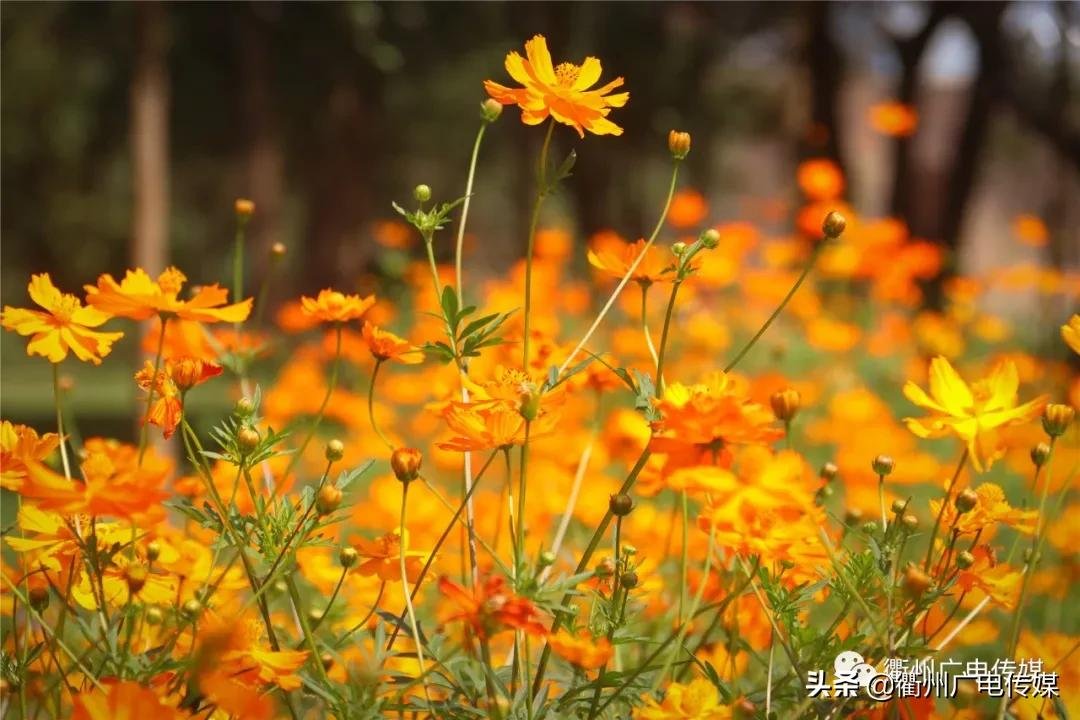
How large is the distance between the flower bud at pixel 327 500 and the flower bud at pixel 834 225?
364mm

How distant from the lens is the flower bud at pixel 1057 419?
2.68ft

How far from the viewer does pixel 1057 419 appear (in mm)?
821

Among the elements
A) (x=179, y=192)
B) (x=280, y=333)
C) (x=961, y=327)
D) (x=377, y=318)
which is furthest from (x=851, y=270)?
(x=179, y=192)

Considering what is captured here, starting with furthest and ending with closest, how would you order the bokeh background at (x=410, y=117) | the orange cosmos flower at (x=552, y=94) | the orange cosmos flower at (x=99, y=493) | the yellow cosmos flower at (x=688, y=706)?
the bokeh background at (x=410, y=117)
the orange cosmos flower at (x=552, y=94)
the yellow cosmos flower at (x=688, y=706)
the orange cosmos flower at (x=99, y=493)

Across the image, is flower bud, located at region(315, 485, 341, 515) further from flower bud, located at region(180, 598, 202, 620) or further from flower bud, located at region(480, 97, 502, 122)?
flower bud, located at region(480, 97, 502, 122)

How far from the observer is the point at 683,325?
3.02 meters

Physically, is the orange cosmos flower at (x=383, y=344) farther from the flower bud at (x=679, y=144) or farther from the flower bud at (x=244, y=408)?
the flower bud at (x=679, y=144)

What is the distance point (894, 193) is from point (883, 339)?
12.0 feet

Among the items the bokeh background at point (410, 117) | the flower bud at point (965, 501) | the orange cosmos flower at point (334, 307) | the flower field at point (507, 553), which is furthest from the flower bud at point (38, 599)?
the bokeh background at point (410, 117)

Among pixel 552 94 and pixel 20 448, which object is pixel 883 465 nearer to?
pixel 552 94

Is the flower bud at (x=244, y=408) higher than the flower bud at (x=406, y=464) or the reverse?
higher

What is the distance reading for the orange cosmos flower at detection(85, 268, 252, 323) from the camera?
0.83m

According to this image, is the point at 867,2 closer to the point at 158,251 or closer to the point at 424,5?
the point at 424,5

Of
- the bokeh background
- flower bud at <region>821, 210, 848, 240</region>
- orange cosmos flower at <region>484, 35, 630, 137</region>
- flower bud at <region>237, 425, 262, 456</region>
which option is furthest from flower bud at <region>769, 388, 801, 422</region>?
the bokeh background
